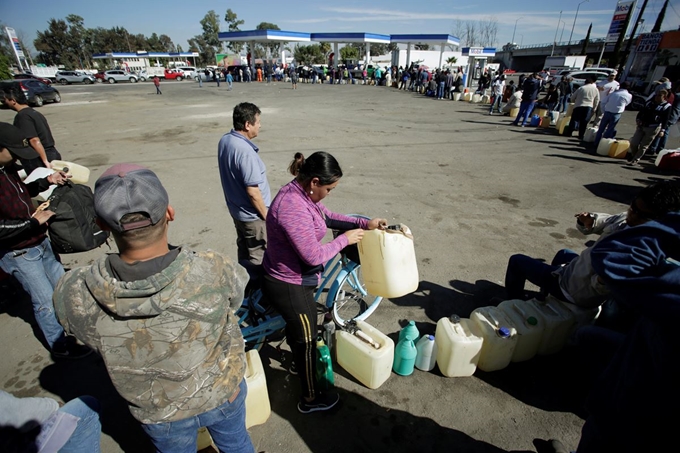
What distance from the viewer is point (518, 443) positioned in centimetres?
236

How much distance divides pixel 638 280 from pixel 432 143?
9.61m

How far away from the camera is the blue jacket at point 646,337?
1.26 metres

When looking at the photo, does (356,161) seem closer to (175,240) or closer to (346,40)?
(175,240)

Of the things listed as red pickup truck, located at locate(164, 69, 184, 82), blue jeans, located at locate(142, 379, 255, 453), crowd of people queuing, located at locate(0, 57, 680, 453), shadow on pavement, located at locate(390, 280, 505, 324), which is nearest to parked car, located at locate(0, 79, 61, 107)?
crowd of people queuing, located at locate(0, 57, 680, 453)

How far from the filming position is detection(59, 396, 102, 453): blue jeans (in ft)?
5.31

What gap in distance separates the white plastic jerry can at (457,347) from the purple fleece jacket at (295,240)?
125cm

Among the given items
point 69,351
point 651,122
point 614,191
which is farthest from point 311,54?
point 69,351

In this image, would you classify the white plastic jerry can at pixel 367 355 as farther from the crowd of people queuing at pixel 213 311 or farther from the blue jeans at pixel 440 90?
the blue jeans at pixel 440 90

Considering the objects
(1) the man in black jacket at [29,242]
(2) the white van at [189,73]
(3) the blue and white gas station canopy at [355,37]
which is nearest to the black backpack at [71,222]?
(1) the man in black jacket at [29,242]

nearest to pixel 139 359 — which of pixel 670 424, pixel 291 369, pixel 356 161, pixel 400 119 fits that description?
pixel 291 369

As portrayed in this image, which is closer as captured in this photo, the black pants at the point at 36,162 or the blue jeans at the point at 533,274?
the blue jeans at the point at 533,274

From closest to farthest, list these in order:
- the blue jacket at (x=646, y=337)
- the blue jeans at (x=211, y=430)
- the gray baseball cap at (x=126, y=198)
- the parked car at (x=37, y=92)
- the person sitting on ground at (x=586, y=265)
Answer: the gray baseball cap at (x=126, y=198), the blue jacket at (x=646, y=337), the blue jeans at (x=211, y=430), the person sitting on ground at (x=586, y=265), the parked car at (x=37, y=92)

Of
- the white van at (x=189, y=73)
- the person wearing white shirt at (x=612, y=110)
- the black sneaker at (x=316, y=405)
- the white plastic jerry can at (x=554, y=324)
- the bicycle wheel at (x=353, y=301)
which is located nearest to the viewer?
the black sneaker at (x=316, y=405)

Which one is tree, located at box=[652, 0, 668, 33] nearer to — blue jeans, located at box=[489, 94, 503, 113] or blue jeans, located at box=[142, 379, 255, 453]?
blue jeans, located at box=[489, 94, 503, 113]
